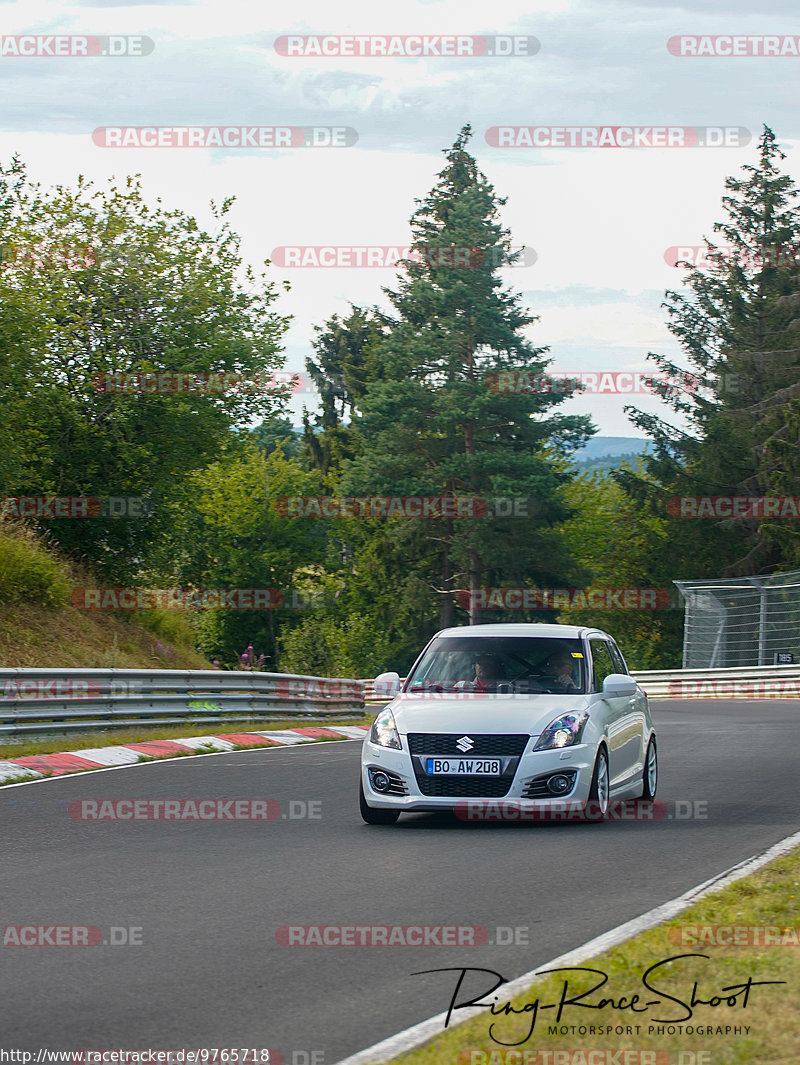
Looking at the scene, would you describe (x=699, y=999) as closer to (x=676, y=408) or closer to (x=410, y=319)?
(x=676, y=408)

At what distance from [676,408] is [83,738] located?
193 feet

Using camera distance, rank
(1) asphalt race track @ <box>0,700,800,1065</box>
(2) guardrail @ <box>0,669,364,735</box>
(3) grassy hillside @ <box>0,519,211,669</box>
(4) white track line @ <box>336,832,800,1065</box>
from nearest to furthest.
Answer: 1. (4) white track line @ <box>336,832,800,1065</box>
2. (1) asphalt race track @ <box>0,700,800,1065</box>
3. (2) guardrail @ <box>0,669,364,735</box>
4. (3) grassy hillside @ <box>0,519,211,669</box>

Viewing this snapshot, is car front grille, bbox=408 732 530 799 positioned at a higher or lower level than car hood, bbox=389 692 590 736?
lower

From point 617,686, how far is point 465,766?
5.26 ft

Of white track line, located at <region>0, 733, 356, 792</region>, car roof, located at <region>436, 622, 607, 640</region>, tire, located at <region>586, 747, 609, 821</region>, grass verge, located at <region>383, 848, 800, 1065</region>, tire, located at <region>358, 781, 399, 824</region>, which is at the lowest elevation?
white track line, located at <region>0, 733, 356, 792</region>

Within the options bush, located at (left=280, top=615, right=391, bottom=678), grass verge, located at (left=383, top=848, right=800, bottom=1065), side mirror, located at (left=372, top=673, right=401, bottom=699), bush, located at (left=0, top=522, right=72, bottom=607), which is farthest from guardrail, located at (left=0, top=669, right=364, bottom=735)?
bush, located at (left=280, top=615, right=391, bottom=678)

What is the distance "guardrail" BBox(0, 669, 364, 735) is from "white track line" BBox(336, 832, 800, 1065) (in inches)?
398

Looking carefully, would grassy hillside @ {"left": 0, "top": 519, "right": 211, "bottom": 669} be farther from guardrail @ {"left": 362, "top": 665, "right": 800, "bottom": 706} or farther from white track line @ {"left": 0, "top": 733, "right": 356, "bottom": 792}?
guardrail @ {"left": 362, "top": 665, "right": 800, "bottom": 706}

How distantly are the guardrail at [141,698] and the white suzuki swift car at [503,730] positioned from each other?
6555mm

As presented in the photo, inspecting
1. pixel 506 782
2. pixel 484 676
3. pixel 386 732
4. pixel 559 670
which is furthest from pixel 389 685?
pixel 506 782

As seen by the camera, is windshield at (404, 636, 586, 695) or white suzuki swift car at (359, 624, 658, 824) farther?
windshield at (404, 636, 586, 695)

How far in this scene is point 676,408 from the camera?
241ft

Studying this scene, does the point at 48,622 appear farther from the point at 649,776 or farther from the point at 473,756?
the point at 473,756

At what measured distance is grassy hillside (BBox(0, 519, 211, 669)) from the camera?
2388 cm
